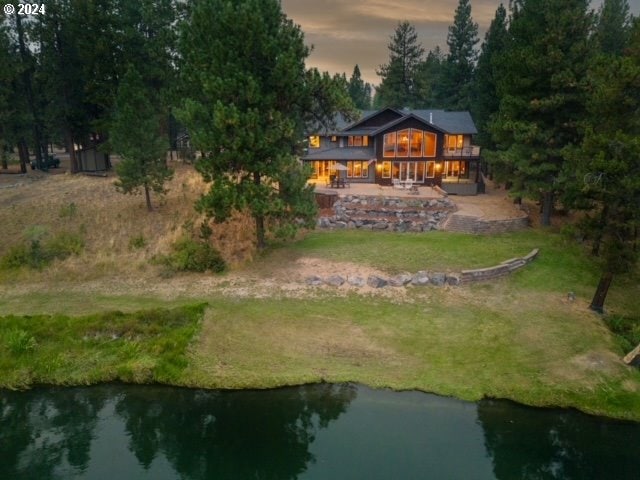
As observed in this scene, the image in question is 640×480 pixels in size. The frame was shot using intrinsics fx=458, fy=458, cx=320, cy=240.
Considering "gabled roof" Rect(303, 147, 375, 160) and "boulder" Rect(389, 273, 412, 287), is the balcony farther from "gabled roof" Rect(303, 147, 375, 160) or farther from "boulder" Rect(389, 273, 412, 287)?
"boulder" Rect(389, 273, 412, 287)

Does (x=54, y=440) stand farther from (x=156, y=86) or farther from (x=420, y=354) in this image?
(x=156, y=86)

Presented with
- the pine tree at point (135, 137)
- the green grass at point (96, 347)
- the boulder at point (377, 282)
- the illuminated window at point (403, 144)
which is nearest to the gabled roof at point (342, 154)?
the illuminated window at point (403, 144)

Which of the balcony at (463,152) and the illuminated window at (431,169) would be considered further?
the balcony at (463,152)

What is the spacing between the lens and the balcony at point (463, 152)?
40.0m

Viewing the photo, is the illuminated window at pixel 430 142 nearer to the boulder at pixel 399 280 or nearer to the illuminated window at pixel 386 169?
the illuminated window at pixel 386 169

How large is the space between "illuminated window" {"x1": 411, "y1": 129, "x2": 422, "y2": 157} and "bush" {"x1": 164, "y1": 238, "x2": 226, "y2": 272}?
21.9 meters

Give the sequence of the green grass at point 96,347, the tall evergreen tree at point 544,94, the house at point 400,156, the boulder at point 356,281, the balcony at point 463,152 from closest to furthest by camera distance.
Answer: the green grass at point 96,347
the boulder at point 356,281
the tall evergreen tree at point 544,94
the house at point 400,156
the balcony at point 463,152

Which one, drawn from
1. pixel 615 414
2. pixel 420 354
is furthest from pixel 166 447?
pixel 615 414

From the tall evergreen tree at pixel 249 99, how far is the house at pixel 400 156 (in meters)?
14.1

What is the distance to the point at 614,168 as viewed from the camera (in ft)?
57.7

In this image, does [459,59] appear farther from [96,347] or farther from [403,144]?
[96,347]

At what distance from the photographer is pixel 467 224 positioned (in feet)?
98.5

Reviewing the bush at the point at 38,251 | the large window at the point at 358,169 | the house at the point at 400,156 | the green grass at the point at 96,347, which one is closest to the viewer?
the green grass at the point at 96,347

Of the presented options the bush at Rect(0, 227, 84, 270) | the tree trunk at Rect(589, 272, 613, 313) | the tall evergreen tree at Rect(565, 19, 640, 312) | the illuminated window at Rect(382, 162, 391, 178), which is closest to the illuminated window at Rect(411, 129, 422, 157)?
the illuminated window at Rect(382, 162, 391, 178)
